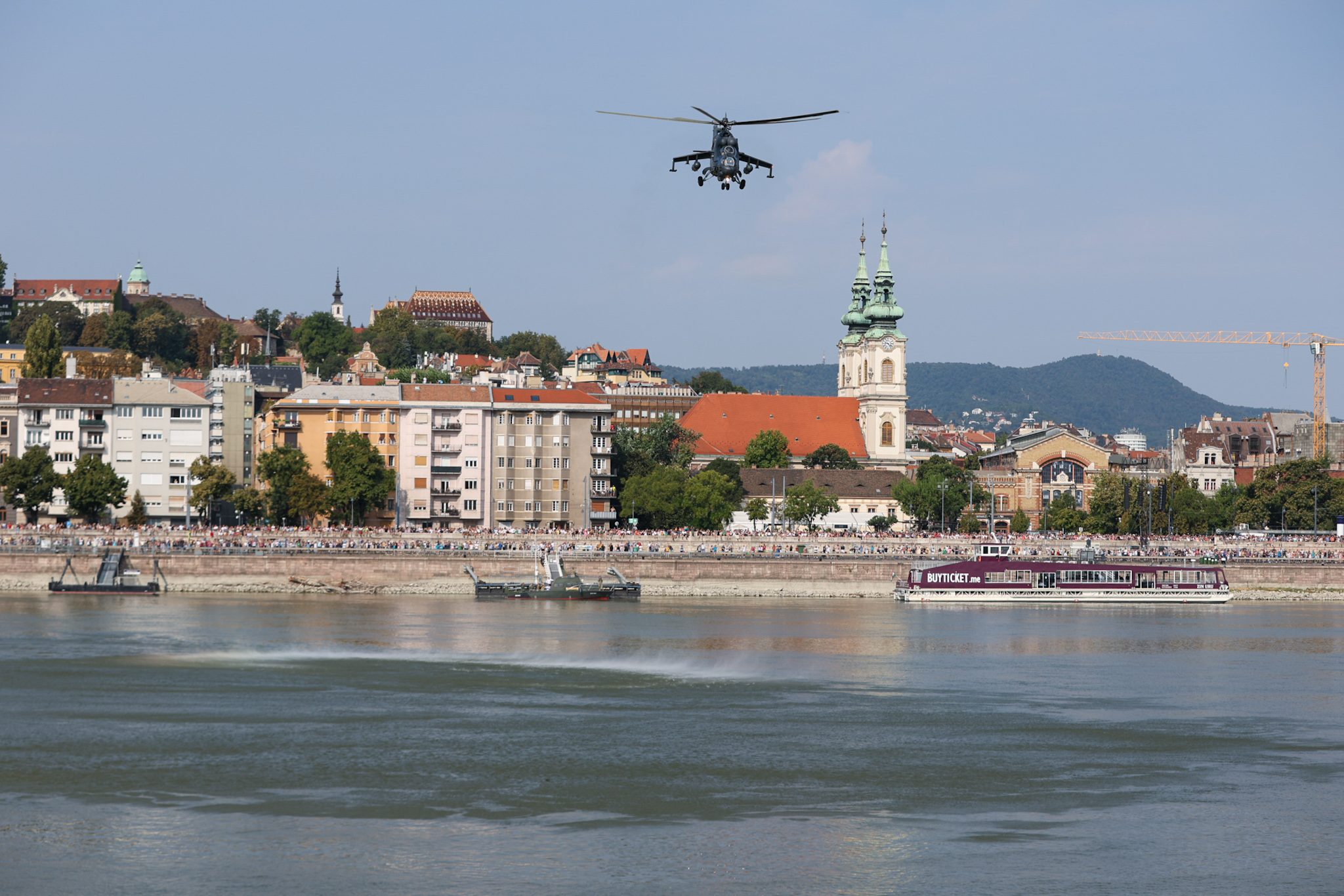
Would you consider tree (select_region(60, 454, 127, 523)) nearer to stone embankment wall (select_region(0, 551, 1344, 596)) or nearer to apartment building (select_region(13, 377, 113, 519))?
apartment building (select_region(13, 377, 113, 519))

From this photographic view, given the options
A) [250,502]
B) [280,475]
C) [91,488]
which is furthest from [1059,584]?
[91,488]

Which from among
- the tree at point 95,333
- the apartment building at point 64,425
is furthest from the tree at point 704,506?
the tree at point 95,333

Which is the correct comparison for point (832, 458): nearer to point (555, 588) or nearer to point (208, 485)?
point (208, 485)

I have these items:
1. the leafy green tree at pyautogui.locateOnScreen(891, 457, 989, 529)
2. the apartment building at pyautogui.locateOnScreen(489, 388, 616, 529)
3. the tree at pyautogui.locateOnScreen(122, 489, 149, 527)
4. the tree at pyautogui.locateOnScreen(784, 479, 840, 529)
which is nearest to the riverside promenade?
the tree at pyautogui.locateOnScreen(122, 489, 149, 527)

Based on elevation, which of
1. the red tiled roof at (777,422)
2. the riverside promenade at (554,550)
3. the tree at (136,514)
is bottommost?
the riverside promenade at (554,550)

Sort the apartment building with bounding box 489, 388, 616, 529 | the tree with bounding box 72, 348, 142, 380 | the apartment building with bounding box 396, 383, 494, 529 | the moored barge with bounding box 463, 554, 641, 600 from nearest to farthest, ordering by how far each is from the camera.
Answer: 1. the moored barge with bounding box 463, 554, 641, 600
2. the apartment building with bounding box 396, 383, 494, 529
3. the apartment building with bounding box 489, 388, 616, 529
4. the tree with bounding box 72, 348, 142, 380

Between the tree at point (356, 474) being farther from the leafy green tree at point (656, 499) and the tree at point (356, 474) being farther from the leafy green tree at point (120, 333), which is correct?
the leafy green tree at point (120, 333)
